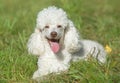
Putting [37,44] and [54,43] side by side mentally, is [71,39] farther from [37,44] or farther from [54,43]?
[37,44]

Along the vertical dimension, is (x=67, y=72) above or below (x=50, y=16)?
below

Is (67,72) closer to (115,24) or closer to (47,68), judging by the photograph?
(47,68)

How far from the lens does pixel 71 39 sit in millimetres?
6375

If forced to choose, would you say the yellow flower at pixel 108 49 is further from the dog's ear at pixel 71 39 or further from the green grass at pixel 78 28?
the dog's ear at pixel 71 39

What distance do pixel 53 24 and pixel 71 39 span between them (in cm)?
32

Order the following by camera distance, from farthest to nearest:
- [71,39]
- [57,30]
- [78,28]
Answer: [78,28], [71,39], [57,30]

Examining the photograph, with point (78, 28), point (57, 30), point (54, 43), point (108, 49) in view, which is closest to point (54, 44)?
point (54, 43)

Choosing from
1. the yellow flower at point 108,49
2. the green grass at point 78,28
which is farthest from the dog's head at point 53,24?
the yellow flower at point 108,49

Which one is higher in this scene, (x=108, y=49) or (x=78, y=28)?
(x=78, y=28)

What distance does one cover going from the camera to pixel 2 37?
7934 millimetres

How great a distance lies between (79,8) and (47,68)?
8.99ft

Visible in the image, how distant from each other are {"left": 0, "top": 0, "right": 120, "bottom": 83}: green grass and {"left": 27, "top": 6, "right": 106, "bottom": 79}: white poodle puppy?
0.54 feet

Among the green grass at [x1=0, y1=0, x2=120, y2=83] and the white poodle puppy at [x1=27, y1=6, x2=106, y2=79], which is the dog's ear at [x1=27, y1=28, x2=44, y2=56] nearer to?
the white poodle puppy at [x1=27, y1=6, x2=106, y2=79]

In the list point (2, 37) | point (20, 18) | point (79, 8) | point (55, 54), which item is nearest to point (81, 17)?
point (79, 8)
